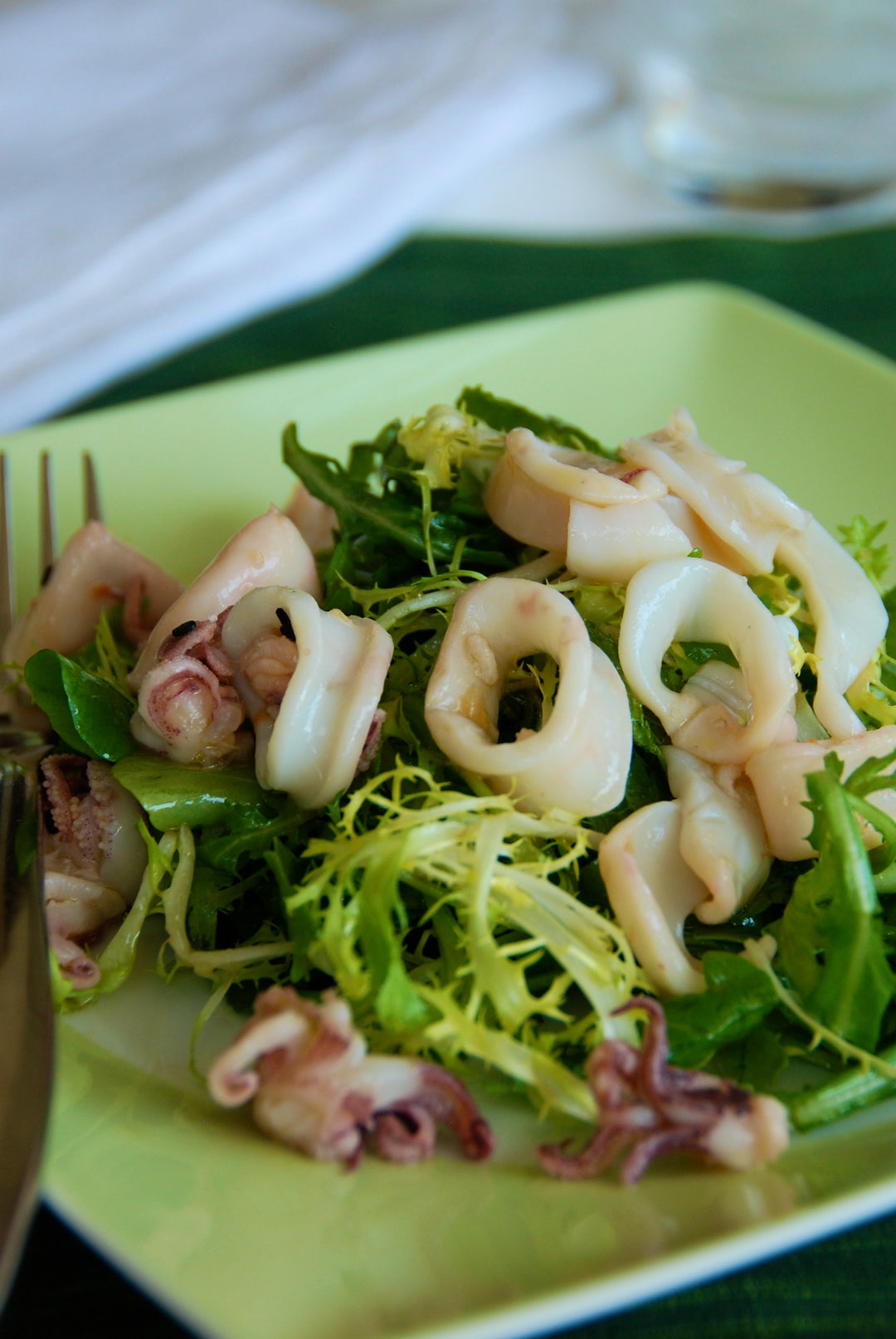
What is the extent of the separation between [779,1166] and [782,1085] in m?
0.23

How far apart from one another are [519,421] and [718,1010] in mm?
1466

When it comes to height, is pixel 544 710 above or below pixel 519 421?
below

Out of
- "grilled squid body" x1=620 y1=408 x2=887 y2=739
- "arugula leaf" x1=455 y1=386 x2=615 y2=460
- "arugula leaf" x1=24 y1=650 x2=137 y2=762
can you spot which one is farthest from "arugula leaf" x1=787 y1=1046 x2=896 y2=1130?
"arugula leaf" x1=455 y1=386 x2=615 y2=460

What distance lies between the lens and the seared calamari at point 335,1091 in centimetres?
167

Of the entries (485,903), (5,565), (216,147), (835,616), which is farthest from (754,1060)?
(216,147)

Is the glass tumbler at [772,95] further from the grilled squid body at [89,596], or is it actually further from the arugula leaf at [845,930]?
the arugula leaf at [845,930]

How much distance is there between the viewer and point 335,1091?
1.67m

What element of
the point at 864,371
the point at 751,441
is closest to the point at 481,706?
the point at 751,441

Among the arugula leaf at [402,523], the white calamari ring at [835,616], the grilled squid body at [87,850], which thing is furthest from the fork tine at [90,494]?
the white calamari ring at [835,616]

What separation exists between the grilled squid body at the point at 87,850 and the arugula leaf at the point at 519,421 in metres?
1.16

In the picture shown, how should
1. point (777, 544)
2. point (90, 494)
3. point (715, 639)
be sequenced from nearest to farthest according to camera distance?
1. point (715, 639)
2. point (777, 544)
3. point (90, 494)

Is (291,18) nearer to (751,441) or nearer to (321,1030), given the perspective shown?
(751,441)

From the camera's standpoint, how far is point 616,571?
226cm

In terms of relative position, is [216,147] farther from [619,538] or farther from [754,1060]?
[754,1060]
